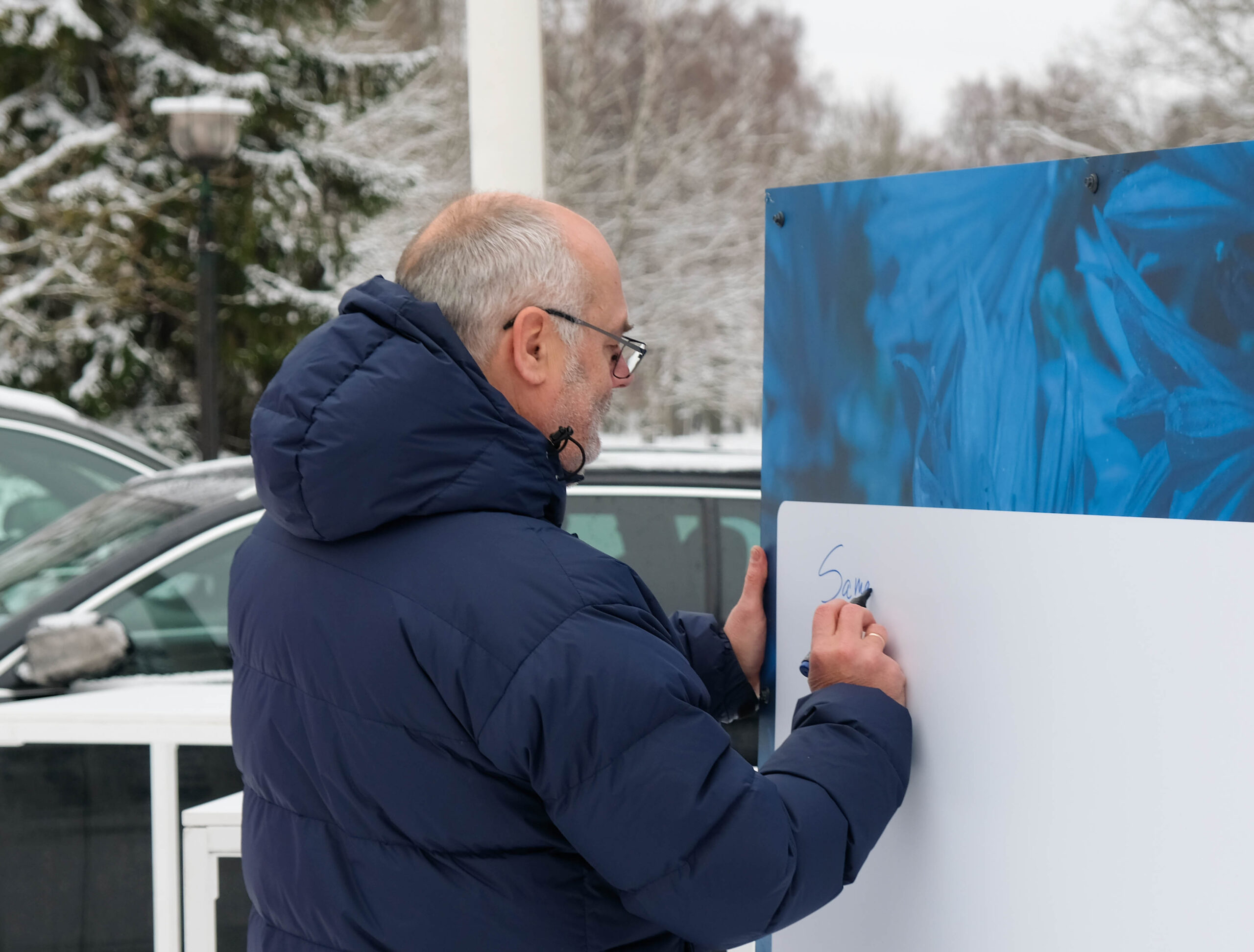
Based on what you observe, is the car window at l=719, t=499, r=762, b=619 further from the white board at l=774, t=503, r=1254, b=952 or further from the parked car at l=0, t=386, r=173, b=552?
the parked car at l=0, t=386, r=173, b=552

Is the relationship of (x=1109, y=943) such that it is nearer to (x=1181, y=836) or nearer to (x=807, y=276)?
(x=1181, y=836)

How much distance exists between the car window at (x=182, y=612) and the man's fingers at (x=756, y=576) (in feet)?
5.53

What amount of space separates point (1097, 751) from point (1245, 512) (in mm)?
315

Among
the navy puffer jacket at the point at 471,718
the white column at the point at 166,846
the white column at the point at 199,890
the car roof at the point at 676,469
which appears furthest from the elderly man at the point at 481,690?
the car roof at the point at 676,469

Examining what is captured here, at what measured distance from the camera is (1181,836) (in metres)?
1.24

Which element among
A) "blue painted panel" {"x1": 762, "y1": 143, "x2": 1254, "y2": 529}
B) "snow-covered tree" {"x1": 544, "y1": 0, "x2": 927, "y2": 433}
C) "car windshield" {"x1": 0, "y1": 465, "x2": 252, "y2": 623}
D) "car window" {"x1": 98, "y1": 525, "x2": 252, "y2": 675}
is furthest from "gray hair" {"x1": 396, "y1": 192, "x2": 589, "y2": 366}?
"snow-covered tree" {"x1": 544, "y1": 0, "x2": 927, "y2": 433}

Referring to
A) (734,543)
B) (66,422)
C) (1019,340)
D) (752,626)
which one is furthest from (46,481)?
(1019,340)

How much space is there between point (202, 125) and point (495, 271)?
30.2ft

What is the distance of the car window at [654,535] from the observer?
331 cm

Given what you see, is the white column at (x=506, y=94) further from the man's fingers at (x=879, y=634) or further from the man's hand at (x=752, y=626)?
the man's fingers at (x=879, y=634)

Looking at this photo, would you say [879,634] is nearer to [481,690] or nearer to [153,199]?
[481,690]

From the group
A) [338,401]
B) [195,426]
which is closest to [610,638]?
[338,401]

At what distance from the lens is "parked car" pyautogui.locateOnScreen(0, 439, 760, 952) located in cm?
288

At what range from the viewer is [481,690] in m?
1.21
